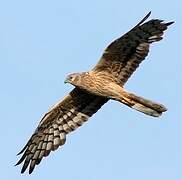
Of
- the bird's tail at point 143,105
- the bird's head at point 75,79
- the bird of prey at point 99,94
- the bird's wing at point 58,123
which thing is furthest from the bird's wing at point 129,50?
the bird's wing at point 58,123

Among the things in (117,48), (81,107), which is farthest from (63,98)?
(117,48)

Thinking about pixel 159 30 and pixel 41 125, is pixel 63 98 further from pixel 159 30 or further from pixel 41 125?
pixel 159 30

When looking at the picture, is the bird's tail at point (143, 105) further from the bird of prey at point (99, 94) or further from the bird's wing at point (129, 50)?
the bird's wing at point (129, 50)

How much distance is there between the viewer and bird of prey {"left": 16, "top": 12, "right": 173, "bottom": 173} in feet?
61.1

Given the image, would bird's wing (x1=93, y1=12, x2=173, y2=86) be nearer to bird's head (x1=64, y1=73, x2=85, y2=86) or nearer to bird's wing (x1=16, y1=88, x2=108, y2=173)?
bird's head (x1=64, y1=73, x2=85, y2=86)

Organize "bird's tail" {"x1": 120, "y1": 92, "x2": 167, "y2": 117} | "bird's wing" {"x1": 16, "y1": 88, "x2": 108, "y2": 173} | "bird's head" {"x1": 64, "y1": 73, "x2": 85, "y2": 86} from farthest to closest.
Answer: "bird's wing" {"x1": 16, "y1": 88, "x2": 108, "y2": 173}
"bird's head" {"x1": 64, "y1": 73, "x2": 85, "y2": 86}
"bird's tail" {"x1": 120, "y1": 92, "x2": 167, "y2": 117}

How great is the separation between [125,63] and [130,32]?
2.39 ft

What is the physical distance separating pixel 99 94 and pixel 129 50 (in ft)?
3.87

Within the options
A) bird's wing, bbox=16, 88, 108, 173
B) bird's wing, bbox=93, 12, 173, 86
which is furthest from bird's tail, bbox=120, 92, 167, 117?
bird's wing, bbox=16, 88, 108, 173

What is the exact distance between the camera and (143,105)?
18375 millimetres

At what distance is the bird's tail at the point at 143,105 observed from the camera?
1812cm

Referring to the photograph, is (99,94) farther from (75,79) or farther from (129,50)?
(129,50)

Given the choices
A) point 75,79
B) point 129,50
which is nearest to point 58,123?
point 75,79

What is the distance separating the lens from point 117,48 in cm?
1877
